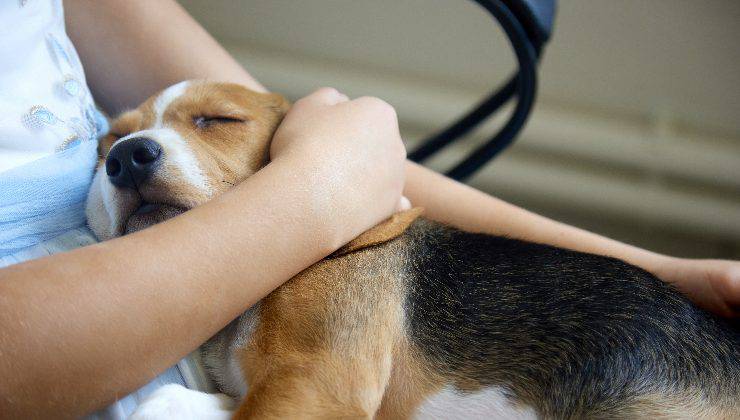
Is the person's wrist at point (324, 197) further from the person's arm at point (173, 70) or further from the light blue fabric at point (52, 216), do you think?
the person's arm at point (173, 70)

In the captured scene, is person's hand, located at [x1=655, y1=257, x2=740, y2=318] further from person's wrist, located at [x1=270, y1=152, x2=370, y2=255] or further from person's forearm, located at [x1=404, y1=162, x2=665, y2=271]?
person's wrist, located at [x1=270, y1=152, x2=370, y2=255]

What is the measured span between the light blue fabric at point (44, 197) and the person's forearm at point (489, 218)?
1.74ft

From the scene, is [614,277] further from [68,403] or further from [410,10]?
[410,10]

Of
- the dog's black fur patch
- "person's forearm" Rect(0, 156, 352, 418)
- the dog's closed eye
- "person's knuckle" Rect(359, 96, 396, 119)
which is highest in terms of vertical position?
"person's knuckle" Rect(359, 96, 396, 119)

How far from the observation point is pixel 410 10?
209 centimetres

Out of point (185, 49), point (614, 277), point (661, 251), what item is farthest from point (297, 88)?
point (614, 277)

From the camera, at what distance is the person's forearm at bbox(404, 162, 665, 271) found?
1.16 m

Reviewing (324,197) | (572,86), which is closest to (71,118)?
(324,197)

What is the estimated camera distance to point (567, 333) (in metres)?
0.83

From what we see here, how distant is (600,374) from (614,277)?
14 cm

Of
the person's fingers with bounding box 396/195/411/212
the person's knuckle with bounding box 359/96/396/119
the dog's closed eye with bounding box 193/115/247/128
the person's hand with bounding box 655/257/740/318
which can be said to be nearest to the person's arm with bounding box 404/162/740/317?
the person's hand with bounding box 655/257/740/318

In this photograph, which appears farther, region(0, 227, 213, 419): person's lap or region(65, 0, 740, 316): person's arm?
region(65, 0, 740, 316): person's arm

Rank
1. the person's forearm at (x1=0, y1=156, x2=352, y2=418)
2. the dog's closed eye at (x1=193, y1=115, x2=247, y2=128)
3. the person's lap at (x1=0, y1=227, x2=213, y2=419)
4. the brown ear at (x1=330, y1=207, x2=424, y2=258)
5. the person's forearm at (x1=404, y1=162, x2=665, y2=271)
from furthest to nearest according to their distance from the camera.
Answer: the person's forearm at (x1=404, y1=162, x2=665, y2=271) < the dog's closed eye at (x1=193, y1=115, x2=247, y2=128) < the brown ear at (x1=330, y1=207, x2=424, y2=258) < the person's lap at (x1=0, y1=227, x2=213, y2=419) < the person's forearm at (x1=0, y1=156, x2=352, y2=418)

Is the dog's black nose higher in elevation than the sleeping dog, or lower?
higher
